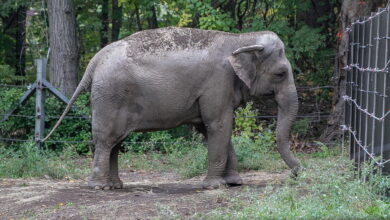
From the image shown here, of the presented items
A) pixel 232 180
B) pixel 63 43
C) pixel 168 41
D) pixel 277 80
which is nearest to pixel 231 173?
pixel 232 180

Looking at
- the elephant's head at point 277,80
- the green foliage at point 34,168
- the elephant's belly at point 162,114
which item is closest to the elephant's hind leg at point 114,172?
the elephant's belly at point 162,114

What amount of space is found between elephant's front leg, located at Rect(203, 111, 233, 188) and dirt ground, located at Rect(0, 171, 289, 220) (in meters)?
0.22

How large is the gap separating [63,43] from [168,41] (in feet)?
22.4

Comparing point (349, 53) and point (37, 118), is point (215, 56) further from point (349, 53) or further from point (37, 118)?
point (37, 118)

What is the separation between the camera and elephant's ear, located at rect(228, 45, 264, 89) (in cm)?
919

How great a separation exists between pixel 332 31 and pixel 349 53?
25.2 ft

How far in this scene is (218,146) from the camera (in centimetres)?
935

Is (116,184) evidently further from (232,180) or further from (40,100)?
(40,100)

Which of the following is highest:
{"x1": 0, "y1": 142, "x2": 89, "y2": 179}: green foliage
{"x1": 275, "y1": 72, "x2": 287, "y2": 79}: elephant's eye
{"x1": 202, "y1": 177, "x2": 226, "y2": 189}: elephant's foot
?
{"x1": 275, "y1": 72, "x2": 287, "y2": 79}: elephant's eye

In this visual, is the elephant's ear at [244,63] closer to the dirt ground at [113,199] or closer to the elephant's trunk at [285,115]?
the elephant's trunk at [285,115]

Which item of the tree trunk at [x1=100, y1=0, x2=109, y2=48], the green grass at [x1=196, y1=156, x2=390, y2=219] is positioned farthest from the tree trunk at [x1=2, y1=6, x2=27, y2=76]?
the green grass at [x1=196, y1=156, x2=390, y2=219]

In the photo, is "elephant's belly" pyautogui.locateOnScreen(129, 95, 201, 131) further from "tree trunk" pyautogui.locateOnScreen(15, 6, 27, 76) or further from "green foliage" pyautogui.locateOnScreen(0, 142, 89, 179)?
"tree trunk" pyautogui.locateOnScreen(15, 6, 27, 76)

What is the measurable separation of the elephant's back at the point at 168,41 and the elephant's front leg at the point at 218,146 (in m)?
0.96

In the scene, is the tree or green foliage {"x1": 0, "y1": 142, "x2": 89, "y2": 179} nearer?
green foliage {"x1": 0, "y1": 142, "x2": 89, "y2": 179}
